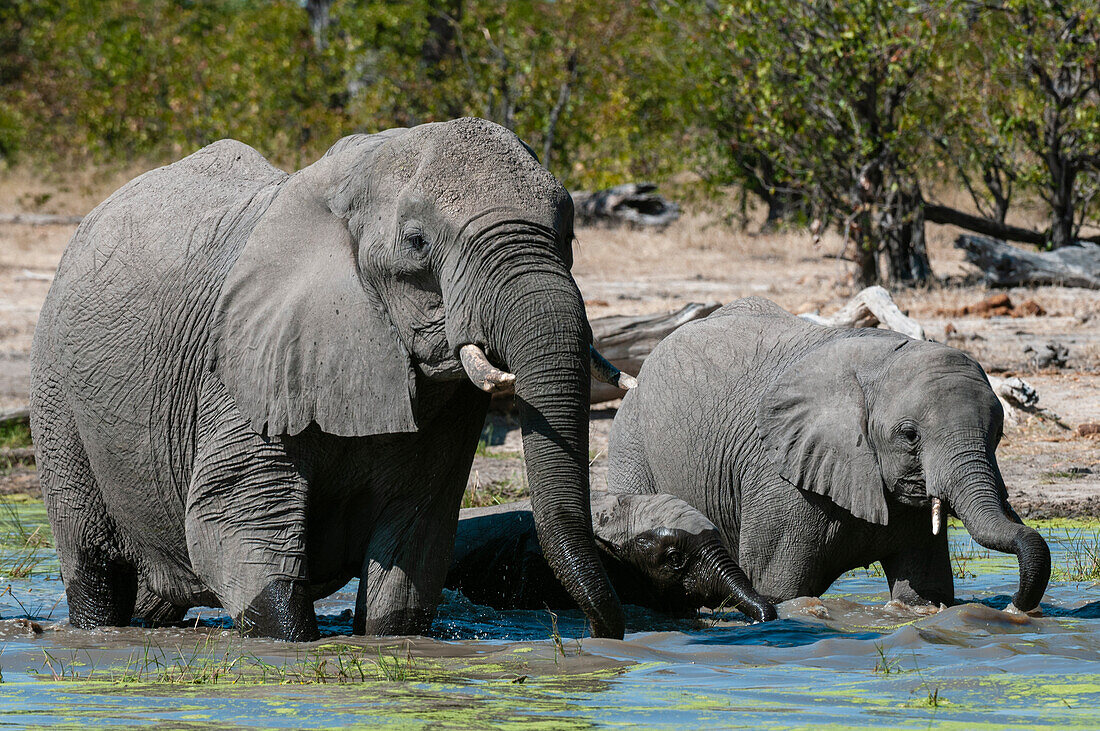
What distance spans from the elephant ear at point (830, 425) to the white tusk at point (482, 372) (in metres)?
2.27

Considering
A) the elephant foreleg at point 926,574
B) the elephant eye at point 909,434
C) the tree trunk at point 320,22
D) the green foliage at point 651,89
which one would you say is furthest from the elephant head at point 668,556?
the tree trunk at point 320,22

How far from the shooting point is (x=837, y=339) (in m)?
6.79

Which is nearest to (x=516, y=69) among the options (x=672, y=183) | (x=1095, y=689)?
(x=672, y=183)

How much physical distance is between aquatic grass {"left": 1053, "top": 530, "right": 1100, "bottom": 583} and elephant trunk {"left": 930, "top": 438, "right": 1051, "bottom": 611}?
1367mm

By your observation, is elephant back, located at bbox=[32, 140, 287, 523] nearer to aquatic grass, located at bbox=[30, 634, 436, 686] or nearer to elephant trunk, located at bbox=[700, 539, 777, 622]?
aquatic grass, located at bbox=[30, 634, 436, 686]

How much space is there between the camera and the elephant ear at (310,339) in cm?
475

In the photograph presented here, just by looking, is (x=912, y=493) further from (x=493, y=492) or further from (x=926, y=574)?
(x=493, y=492)

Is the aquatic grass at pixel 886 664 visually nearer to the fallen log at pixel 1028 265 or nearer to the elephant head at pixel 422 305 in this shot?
the elephant head at pixel 422 305

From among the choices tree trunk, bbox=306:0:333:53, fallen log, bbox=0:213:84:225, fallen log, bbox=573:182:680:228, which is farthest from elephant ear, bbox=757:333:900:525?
tree trunk, bbox=306:0:333:53

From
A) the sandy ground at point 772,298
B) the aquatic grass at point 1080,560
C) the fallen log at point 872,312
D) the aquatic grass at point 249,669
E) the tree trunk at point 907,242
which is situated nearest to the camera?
the aquatic grass at point 249,669

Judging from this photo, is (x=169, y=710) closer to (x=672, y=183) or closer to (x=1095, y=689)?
(x=1095, y=689)

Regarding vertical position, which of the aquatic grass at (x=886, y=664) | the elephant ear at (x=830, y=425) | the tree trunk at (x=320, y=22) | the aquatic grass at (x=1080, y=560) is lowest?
the aquatic grass at (x=1080, y=560)

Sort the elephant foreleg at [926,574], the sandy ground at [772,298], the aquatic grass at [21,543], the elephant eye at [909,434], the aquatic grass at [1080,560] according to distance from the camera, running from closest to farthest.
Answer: the elephant eye at [909,434] < the elephant foreleg at [926,574] < the aquatic grass at [1080,560] < the aquatic grass at [21,543] < the sandy ground at [772,298]

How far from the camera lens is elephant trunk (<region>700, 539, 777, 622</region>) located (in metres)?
6.20
